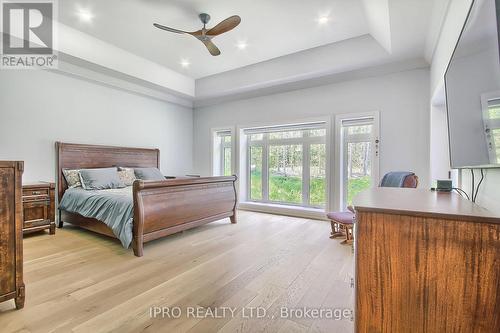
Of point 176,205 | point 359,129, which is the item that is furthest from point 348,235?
point 176,205

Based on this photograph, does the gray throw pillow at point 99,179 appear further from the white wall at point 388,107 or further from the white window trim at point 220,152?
the white wall at point 388,107

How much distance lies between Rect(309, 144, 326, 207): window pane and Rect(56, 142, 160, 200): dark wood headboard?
11.4ft

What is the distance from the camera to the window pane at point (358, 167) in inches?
167

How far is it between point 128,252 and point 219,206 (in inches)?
60.1

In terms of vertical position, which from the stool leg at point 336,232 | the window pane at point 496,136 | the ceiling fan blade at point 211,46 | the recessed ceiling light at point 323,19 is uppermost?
the recessed ceiling light at point 323,19

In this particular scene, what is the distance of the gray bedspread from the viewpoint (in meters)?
2.85

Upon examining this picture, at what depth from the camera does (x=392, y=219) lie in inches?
39.9

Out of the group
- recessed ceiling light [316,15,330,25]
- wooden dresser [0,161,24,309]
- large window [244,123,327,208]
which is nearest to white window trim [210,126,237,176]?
large window [244,123,327,208]

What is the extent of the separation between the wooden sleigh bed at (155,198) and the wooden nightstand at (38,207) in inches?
11.9

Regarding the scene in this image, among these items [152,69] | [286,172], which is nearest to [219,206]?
[286,172]

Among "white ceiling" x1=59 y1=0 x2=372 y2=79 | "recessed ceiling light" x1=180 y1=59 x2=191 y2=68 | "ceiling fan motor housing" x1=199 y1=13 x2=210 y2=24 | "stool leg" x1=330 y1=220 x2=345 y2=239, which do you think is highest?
"recessed ceiling light" x1=180 y1=59 x2=191 y2=68

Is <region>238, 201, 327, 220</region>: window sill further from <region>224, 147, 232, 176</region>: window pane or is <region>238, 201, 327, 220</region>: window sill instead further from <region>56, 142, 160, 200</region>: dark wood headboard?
<region>56, 142, 160, 200</region>: dark wood headboard

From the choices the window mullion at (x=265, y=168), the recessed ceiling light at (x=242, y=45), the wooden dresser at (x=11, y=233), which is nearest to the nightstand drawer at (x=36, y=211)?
the wooden dresser at (x=11, y=233)

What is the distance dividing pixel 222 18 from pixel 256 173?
3.34 m
